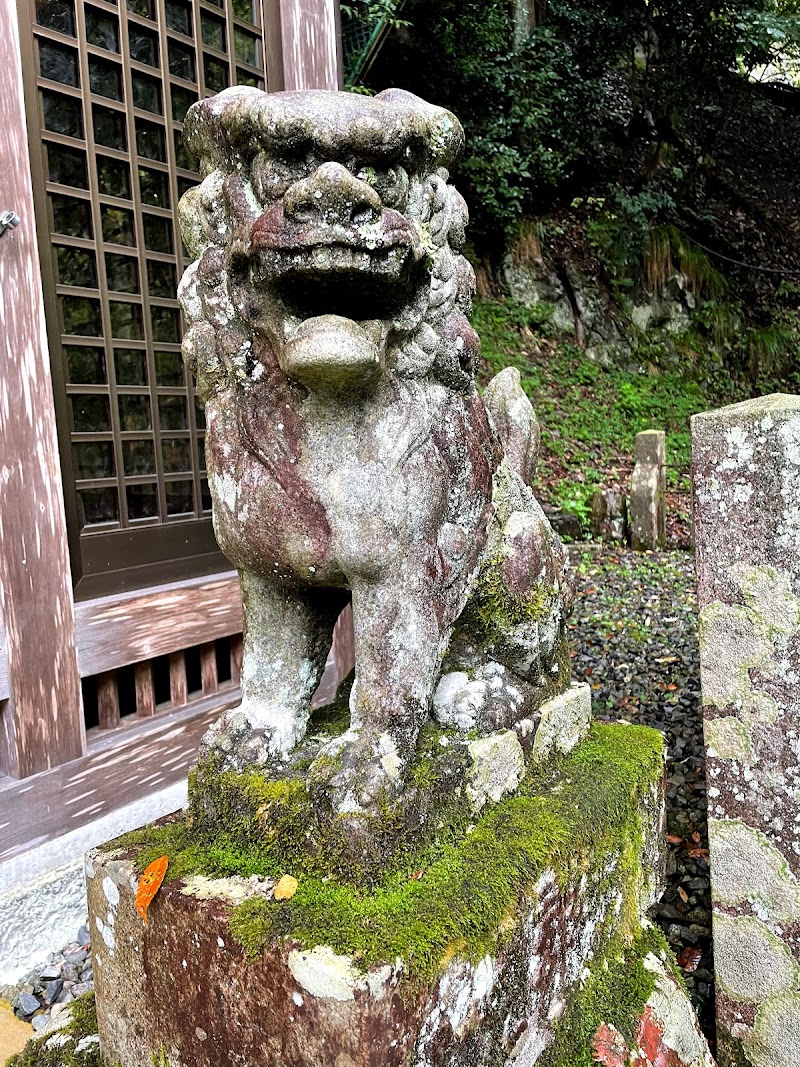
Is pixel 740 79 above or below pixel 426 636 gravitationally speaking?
above

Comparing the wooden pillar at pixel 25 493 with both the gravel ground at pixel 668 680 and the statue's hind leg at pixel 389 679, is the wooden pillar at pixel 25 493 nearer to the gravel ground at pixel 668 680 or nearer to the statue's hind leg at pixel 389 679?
the statue's hind leg at pixel 389 679

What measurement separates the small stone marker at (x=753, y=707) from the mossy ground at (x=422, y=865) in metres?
0.40

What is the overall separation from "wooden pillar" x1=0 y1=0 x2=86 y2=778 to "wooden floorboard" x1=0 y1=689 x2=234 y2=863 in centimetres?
8

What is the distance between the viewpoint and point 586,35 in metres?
9.27

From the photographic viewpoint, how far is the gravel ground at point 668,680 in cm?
243

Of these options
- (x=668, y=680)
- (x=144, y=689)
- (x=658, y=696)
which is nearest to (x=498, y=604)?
(x=144, y=689)

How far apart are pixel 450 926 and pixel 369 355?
0.84 meters

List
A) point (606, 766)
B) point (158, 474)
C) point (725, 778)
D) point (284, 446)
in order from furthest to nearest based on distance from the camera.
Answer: point (158, 474), point (725, 778), point (606, 766), point (284, 446)

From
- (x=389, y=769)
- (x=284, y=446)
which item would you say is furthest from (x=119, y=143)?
(x=389, y=769)

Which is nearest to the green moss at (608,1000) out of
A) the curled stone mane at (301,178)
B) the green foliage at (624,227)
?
the curled stone mane at (301,178)

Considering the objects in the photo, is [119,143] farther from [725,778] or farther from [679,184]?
[679,184]

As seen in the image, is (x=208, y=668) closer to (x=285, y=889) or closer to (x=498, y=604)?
(x=498, y=604)

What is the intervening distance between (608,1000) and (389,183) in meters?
1.55

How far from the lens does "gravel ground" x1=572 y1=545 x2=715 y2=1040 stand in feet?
7.96
